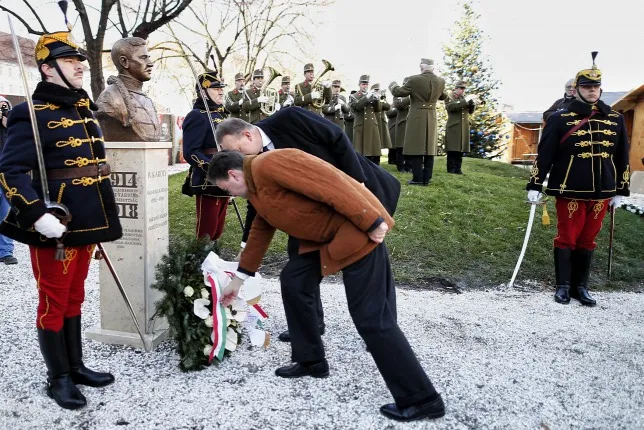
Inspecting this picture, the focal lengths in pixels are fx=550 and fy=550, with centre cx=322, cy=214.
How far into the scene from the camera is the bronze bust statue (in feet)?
13.9

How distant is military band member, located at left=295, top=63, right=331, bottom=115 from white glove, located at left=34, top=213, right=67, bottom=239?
9.48 meters

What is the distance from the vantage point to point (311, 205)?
302cm

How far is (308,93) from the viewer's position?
12469 mm

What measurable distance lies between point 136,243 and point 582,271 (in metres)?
4.30

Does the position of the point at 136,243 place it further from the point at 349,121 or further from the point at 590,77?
the point at 349,121

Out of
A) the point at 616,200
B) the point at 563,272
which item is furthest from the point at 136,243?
the point at 616,200

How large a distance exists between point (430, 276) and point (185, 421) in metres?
3.94

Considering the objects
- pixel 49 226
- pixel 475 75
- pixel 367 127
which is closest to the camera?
pixel 49 226

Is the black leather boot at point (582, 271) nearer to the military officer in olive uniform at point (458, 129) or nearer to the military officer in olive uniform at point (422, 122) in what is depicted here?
the military officer in olive uniform at point (422, 122)

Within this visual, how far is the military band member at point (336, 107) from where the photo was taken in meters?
12.9

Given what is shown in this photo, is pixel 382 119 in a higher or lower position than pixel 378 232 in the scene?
higher

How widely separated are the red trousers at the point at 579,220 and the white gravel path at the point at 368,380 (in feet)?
2.48

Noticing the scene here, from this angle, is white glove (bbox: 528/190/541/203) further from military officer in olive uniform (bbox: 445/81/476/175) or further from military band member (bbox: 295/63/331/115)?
military band member (bbox: 295/63/331/115)

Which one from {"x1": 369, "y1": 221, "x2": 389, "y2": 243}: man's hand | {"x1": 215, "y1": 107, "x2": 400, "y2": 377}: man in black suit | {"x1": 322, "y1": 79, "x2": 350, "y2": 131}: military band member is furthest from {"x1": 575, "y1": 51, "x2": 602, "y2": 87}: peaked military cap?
{"x1": 322, "y1": 79, "x2": 350, "y2": 131}: military band member
